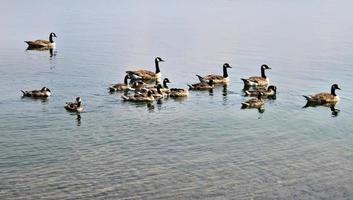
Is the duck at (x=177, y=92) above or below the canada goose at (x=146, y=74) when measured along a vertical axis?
below

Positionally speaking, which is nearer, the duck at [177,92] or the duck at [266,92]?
the duck at [177,92]

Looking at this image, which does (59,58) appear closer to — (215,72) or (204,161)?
(215,72)

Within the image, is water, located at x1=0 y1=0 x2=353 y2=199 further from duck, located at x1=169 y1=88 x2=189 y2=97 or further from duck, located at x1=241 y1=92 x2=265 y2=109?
duck, located at x1=169 y1=88 x2=189 y2=97

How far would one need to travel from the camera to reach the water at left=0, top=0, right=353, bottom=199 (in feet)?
67.1

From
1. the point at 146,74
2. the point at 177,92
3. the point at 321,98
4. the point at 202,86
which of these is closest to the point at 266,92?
the point at 321,98

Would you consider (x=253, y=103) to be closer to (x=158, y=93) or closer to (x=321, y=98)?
(x=321, y=98)

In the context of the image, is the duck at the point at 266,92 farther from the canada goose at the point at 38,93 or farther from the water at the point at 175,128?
the canada goose at the point at 38,93

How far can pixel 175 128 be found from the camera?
27.5 m

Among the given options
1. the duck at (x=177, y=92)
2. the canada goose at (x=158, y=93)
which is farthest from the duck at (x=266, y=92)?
the canada goose at (x=158, y=93)

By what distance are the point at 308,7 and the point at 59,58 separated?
68.2 metres

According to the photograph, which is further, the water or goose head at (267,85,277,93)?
goose head at (267,85,277,93)

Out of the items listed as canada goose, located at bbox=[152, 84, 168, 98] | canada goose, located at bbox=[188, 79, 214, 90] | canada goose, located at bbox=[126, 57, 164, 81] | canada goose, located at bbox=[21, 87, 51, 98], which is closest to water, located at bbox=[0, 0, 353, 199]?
canada goose, located at bbox=[21, 87, 51, 98]

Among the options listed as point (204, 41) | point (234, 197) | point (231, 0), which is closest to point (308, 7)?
point (231, 0)

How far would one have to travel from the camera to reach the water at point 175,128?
20453mm
